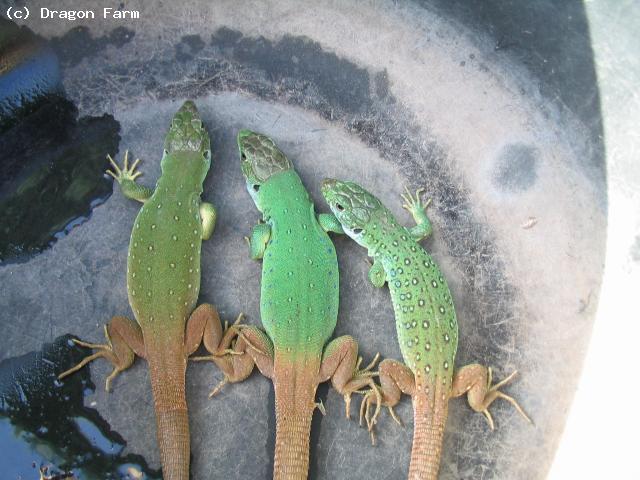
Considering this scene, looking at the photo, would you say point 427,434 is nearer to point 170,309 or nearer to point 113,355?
point 170,309

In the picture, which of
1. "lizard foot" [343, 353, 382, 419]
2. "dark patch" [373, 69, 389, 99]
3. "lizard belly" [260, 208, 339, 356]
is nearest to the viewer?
"lizard belly" [260, 208, 339, 356]

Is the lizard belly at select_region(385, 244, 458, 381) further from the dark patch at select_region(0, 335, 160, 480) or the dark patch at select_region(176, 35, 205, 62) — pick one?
the dark patch at select_region(176, 35, 205, 62)

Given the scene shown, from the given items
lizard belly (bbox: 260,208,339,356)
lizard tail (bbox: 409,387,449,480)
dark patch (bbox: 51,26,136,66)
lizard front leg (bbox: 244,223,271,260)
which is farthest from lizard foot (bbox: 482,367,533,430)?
dark patch (bbox: 51,26,136,66)

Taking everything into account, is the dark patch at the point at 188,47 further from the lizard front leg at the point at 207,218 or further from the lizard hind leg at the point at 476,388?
the lizard hind leg at the point at 476,388

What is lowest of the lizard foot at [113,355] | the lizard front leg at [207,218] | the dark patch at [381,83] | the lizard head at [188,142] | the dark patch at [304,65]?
the lizard foot at [113,355]

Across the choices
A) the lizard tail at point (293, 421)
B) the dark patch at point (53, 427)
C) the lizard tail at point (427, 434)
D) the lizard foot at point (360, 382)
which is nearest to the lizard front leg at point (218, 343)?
the lizard tail at point (293, 421)

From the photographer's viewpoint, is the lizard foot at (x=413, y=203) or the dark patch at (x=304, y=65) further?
the dark patch at (x=304, y=65)

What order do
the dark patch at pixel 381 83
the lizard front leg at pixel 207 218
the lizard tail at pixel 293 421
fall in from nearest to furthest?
the lizard tail at pixel 293 421 < the lizard front leg at pixel 207 218 < the dark patch at pixel 381 83

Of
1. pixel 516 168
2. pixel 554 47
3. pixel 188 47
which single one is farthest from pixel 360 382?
pixel 188 47
